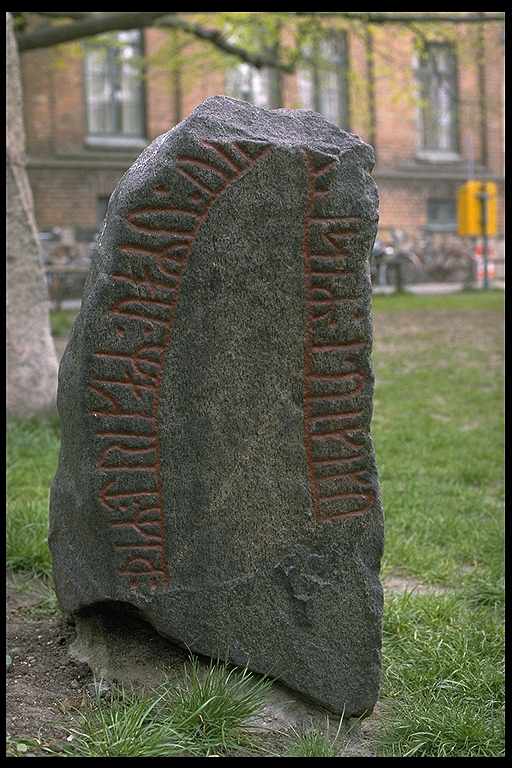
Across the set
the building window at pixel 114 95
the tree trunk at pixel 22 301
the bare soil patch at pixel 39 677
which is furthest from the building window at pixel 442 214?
the bare soil patch at pixel 39 677

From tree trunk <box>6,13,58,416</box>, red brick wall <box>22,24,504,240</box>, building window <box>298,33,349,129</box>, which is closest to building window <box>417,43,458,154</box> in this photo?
red brick wall <box>22,24,504,240</box>

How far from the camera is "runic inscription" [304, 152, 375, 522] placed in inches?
110

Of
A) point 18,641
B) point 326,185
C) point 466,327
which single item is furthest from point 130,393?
point 466,327

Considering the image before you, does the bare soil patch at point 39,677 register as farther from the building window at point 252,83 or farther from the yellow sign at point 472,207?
the building window at point 252,83

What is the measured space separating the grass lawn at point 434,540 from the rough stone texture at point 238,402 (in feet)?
0.98

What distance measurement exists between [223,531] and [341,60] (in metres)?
18.4

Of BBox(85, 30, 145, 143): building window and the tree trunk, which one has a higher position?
BBox(85, 30, 145, 143): building window

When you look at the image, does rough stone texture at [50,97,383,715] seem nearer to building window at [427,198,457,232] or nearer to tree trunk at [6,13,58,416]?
tree trunk at [6,13,58,416]

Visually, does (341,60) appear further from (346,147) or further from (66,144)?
(346,147)

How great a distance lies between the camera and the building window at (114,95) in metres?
18.0

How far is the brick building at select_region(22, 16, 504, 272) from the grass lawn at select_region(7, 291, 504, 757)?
27.9ft

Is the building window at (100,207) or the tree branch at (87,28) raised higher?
the tree branch at (87,28)

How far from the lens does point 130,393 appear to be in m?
2.78

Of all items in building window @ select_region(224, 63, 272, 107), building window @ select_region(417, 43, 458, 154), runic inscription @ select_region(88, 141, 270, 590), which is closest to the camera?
runic inscription @ select_region(88, 141, 270, 590)
